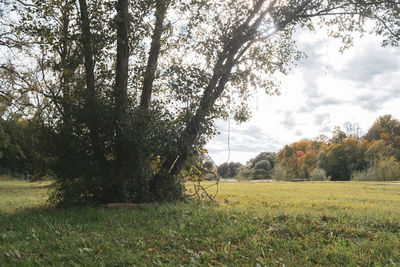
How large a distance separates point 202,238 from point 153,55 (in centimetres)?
647

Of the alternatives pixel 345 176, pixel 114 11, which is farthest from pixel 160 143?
pixel 345 176

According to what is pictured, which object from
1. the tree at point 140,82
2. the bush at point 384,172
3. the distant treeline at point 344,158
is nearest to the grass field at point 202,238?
the tree at point 140,82

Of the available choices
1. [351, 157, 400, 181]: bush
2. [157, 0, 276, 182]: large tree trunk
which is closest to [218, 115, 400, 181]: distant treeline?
[351, 157, 400, 181]: bush

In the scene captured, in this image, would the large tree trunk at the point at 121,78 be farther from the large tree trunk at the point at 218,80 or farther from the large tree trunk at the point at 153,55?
the large tree trunk at the point at 218,80

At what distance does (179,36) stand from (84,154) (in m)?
4.52

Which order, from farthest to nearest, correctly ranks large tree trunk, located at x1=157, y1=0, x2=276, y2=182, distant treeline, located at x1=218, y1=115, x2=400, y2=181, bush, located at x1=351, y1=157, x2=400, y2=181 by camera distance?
1. distant treeline, located at x1=218, y1=115, x2=400, y2=181
2. bush, located at x1=351, y1=157, x2=400, y2=181
3. large tree trunk, located at x1=157, y1=0, x2=276, y2=182

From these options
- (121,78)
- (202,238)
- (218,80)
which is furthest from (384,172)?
(202,238)

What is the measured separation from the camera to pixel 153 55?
9648 millimetres

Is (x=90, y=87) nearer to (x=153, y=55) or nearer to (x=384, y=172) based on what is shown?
(x=153, y=55)

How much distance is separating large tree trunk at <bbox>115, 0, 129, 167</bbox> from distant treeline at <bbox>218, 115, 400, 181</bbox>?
20000mm

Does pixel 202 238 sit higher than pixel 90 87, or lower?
lower

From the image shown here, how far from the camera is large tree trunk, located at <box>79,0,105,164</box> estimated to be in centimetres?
784

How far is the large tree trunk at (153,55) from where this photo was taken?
28.4 ft

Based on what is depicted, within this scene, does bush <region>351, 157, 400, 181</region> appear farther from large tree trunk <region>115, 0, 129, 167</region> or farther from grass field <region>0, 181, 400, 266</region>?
large tree trunk <region>115, 0, 129, 167</region>
